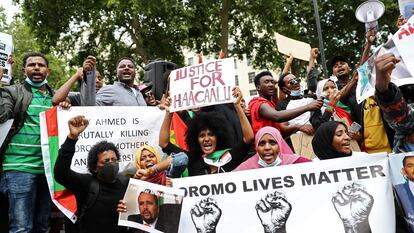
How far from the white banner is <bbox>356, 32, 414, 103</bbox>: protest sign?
84.3 inches

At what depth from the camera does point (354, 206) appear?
3.52 m

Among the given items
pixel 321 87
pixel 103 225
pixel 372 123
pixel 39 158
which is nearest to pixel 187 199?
pixel 103 225

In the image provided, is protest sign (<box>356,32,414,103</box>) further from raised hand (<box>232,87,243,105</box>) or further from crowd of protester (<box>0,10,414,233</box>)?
raised hand (<box>232,87,243,105</box>)

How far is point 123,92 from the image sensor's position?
525cm

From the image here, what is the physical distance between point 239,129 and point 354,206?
1.58m

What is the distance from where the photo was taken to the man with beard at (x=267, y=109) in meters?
4.73

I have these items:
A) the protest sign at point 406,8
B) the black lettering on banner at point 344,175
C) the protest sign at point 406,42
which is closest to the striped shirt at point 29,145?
the black lettering on banner at point 344,175

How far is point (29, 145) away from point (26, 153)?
0.27 ft

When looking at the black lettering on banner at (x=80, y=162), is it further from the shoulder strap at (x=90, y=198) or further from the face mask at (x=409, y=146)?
the face mask at (x=409, y=146)

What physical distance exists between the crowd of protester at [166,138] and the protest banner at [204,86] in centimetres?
10

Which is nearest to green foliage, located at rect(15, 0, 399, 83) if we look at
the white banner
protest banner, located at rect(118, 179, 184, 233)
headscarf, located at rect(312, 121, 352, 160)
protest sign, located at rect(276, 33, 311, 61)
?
protest sign, located at rect(276, 33, 311, 61)

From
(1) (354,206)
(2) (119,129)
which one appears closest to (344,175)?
(1) (354,206)

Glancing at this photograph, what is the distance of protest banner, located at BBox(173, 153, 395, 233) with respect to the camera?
350 centimetres

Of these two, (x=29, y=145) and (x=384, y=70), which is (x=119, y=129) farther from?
(x=384, y=70)
